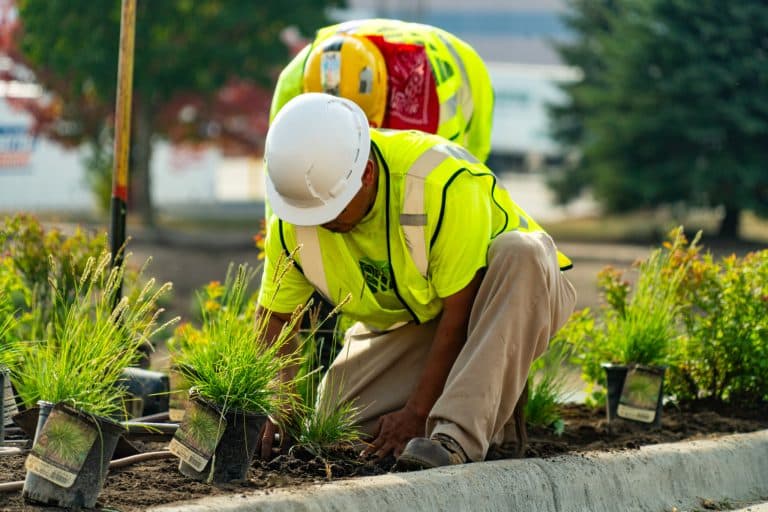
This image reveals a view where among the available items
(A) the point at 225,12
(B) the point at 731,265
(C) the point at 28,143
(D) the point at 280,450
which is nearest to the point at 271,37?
(A) the point at 225,12

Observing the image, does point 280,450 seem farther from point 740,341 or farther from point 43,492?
point 740,341

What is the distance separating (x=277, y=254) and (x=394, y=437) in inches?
33.1

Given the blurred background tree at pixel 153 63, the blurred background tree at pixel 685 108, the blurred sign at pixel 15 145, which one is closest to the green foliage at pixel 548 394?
the blurred background tree at pixel 685 108

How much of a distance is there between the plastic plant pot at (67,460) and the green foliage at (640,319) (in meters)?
3.09

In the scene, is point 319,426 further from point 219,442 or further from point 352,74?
point 352,74

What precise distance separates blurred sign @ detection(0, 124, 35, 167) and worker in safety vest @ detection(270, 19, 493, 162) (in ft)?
72.0

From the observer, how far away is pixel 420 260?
548cm

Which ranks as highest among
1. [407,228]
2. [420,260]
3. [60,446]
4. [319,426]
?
[407,228]

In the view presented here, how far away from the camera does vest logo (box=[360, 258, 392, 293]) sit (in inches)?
222

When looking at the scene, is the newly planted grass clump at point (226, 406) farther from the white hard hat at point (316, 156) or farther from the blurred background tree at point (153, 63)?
the blurred background tree at point (153, 63)

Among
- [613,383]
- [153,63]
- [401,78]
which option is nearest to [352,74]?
[401,78]

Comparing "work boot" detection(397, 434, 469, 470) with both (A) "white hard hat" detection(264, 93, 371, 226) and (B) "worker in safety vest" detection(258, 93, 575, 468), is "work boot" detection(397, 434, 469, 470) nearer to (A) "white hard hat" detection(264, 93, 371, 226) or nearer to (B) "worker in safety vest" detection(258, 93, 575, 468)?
(B) "worker in safety vest" detection(258, 93, 575, 468)

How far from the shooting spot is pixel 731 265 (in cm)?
725

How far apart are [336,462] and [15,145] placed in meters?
25.2
